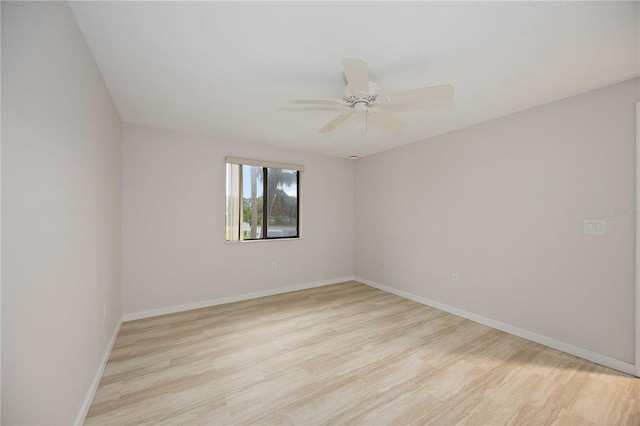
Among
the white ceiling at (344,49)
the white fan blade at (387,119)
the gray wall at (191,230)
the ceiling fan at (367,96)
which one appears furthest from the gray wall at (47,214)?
the white fan blade at (387,119)

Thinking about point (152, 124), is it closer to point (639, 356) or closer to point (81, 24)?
point (81, 24)

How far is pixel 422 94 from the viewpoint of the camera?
1681 mm

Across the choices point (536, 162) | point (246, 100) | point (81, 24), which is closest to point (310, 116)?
point (246, 100)

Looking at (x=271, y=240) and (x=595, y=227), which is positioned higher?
(x=595, y=227)

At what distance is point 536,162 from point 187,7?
326 centimetres

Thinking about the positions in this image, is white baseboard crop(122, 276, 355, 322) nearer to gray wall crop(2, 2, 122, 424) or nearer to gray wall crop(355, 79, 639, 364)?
gray wall crop(2, 2, 122, 424)

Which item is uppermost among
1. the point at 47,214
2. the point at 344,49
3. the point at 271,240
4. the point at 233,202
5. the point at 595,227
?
the point at 344,49

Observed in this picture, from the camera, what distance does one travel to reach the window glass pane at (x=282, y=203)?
418 cm

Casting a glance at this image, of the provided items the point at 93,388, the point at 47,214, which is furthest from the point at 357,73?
the point at 93,388

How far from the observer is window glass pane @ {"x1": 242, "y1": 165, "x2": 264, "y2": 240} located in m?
3.98

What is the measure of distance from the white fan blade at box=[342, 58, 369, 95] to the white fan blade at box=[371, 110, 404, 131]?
13.7 inches

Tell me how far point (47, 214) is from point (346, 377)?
2.15 metres

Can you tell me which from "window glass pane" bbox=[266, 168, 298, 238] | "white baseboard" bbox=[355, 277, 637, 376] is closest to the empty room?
"white baseboard" bbox=[355, 277, 637, 376]

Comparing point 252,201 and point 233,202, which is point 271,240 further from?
point 233,202
